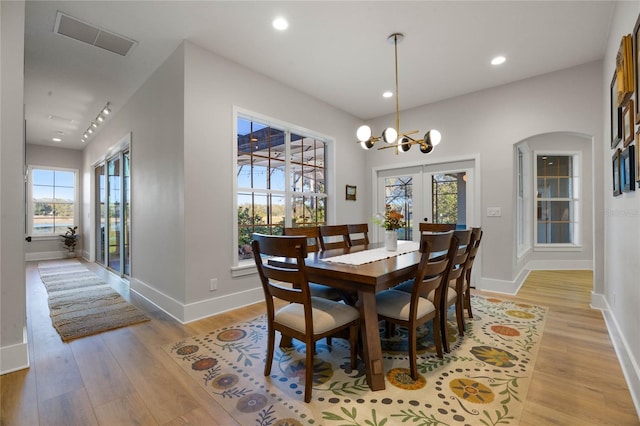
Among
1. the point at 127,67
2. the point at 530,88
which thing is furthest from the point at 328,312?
the point at 530,88

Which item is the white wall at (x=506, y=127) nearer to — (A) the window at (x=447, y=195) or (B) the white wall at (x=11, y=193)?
(A) the window at (x=447, y=195)

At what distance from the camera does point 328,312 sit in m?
1.85

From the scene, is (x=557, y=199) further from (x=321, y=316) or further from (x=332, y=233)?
(x=321, y=316)

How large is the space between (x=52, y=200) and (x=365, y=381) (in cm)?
892

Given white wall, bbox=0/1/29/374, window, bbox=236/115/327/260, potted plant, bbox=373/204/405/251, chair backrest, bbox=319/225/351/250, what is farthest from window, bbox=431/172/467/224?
white wall, bbox=0/1/29/374

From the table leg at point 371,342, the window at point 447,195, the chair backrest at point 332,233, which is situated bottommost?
the table leg at point 371,342

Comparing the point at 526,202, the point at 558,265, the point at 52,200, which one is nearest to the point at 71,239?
the point at 52,200

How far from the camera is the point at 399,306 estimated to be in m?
2.01

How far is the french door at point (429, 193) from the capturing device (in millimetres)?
4420

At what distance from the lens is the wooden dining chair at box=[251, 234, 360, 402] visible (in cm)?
166

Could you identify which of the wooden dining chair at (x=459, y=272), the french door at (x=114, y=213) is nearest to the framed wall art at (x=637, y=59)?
the wooden dining chair at (x=459, y=272)

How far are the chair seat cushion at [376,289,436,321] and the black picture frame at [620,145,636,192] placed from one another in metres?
1.53

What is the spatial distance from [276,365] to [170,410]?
693 millimetres

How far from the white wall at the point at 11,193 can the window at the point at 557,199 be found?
738 cm
